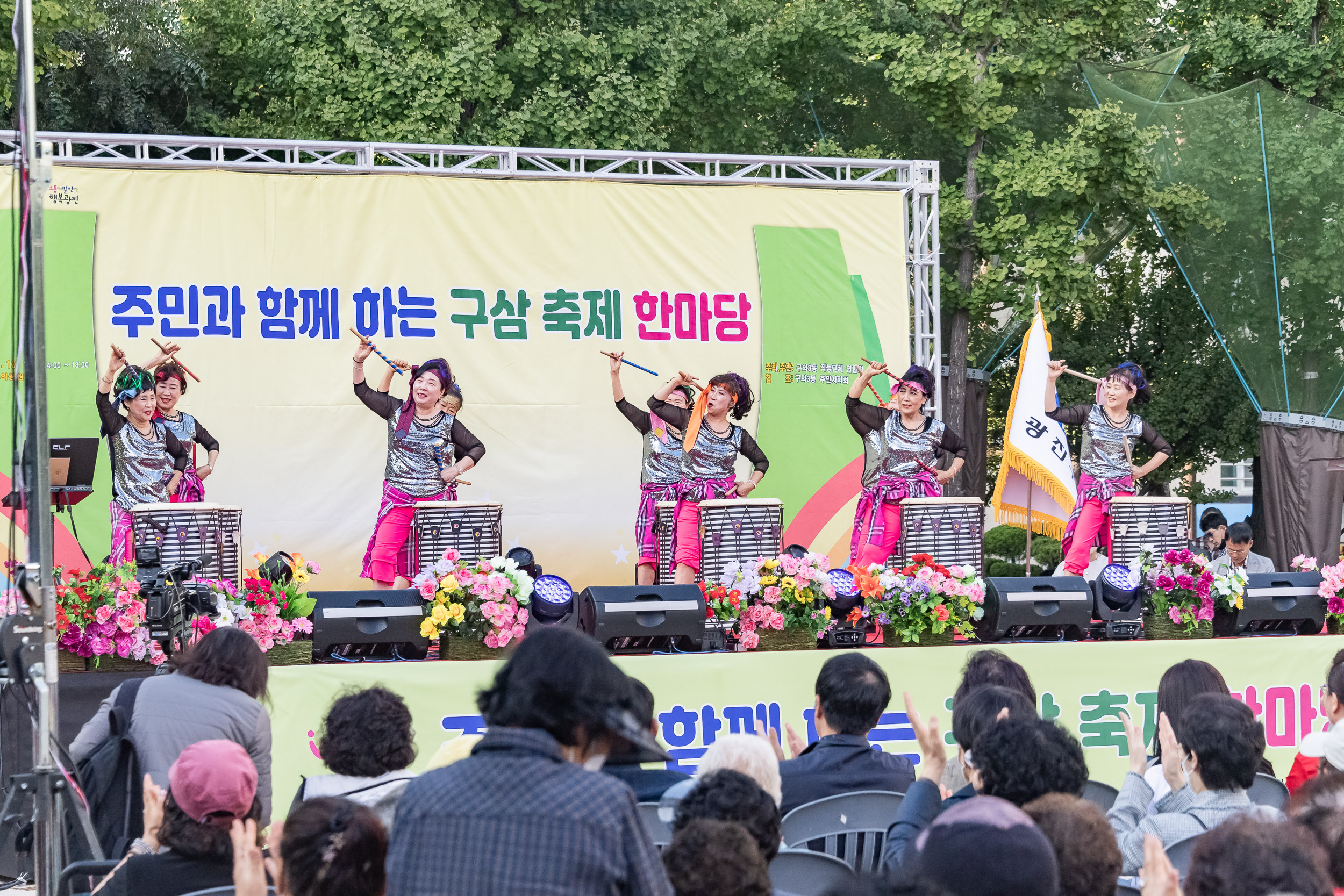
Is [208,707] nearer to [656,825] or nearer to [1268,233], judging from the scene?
[656,825]

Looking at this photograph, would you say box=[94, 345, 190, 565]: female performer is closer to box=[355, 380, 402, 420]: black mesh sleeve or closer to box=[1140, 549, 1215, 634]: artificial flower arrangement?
box=[355, 380, 402, 420]: black mesh sleeve

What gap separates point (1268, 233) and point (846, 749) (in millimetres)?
8755

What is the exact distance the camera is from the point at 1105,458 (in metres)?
7.07

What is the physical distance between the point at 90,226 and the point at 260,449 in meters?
1.60

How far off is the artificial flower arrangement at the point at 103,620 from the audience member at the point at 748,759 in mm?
2744

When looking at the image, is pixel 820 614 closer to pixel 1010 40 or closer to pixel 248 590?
pixel 248 590

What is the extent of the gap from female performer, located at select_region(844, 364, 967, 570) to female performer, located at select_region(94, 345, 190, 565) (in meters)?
3.51

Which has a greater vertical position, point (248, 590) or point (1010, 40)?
point (1010, 40)

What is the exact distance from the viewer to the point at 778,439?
8703 millimetres

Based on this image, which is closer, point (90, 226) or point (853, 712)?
point (853, 712)

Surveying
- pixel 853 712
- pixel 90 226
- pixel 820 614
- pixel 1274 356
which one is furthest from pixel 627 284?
pixel 853 712

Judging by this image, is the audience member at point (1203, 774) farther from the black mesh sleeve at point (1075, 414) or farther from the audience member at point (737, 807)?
the black mesh sleeve at point (1075, 414)

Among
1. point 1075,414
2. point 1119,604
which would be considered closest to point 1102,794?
point 1119,604

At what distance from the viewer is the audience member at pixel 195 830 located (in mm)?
2262
